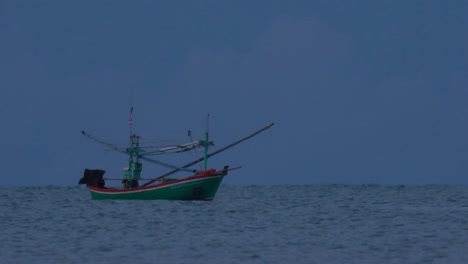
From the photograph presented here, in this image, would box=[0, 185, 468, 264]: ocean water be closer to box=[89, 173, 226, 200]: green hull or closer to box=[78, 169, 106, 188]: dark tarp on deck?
box=[89, 173, 226, 200]: green hull

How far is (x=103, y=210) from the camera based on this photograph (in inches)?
2699

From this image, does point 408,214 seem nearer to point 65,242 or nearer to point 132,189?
point 132,189

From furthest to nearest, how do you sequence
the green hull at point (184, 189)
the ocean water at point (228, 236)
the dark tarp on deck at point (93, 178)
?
the dark tarp on deck at point (93, 178)
the green hull at point (184, 189)
the ocean water at point (228, 236)

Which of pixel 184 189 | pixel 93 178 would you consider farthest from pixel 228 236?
pixel 93 178

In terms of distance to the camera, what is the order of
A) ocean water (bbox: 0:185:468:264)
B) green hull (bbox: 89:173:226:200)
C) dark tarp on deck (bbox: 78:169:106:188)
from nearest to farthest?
ocean water (bbox: 0:185:468:264) → green hull (bbox: 89:173:226:200) → dark tarp on deck (bbox: 78:169:106:188)

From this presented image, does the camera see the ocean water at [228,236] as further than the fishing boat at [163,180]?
No

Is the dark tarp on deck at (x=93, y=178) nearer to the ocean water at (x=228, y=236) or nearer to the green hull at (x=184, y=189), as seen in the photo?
the green hull at (x=184, y=189)

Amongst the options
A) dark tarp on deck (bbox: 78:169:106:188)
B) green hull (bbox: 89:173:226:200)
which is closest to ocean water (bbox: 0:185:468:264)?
green hull (bbox: 89:173:226:200)

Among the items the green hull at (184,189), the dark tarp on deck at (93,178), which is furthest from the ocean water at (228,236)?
the dark tarp on deck at (93,178)

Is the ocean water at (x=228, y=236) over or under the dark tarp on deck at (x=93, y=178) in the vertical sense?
under

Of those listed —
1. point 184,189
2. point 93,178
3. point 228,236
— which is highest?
point 93,178

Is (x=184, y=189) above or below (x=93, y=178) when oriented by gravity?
below

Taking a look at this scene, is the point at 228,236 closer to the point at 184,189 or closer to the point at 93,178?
the point at 184,189

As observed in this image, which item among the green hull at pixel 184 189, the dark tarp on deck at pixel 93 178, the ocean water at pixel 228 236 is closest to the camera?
the ocean water at pixel 228 236
